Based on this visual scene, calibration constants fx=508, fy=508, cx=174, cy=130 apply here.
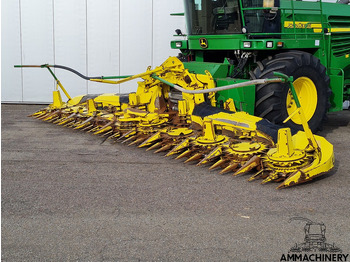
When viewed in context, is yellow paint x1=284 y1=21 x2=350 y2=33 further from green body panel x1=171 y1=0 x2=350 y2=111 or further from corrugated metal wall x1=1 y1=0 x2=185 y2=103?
corrugated metal wall x1=1 y1=0 x2=185 y2=103

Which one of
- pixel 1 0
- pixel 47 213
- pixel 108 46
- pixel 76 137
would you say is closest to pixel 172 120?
pixel 76 137

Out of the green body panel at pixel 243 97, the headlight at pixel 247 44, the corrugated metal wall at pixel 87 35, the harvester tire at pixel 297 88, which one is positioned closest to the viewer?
the green body panel at pixel 243 97

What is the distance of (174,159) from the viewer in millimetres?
6000

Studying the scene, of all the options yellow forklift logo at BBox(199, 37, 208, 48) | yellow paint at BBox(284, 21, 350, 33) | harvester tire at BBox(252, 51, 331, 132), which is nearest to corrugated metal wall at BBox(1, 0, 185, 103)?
yellow forklift logo at BBox(199, 37, 208, 48)

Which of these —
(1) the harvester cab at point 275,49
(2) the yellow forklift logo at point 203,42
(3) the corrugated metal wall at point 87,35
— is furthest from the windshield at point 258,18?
(3) the corrugated metal wall at point 87,35

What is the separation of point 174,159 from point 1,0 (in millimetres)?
6762

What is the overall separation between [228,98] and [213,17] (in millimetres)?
1567

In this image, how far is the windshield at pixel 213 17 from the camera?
7.26 meters

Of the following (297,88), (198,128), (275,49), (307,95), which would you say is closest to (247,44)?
(275,49)

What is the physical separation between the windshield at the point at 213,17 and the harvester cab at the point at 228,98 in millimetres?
15

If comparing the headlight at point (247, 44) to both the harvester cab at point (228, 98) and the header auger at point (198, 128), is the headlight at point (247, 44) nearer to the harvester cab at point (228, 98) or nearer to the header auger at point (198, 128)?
the harvester cab at point (228, 98)

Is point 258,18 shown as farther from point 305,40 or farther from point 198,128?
point 198,128

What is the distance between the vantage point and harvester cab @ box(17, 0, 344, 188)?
17.7ft

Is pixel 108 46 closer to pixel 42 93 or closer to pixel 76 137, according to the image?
pixel 42 93
